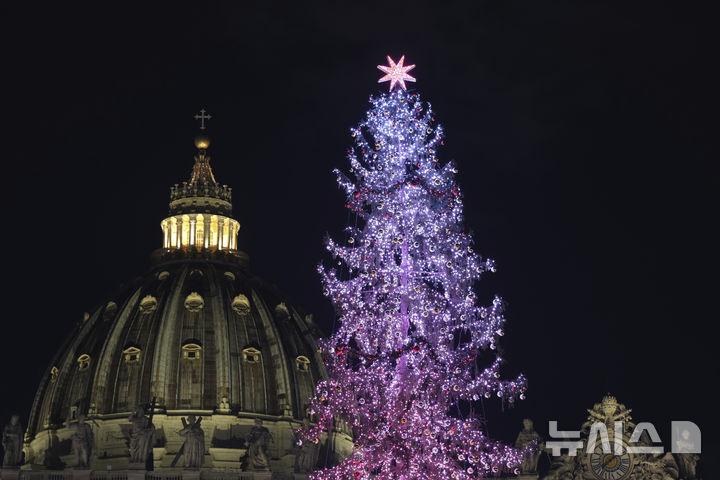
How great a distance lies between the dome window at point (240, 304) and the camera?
362ft

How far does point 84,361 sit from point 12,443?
1223 inches

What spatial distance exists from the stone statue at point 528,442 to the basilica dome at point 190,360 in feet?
97.2

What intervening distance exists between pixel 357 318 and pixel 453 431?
4954 mm

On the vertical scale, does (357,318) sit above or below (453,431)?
above

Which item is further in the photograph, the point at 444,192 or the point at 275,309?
the point at 275,309

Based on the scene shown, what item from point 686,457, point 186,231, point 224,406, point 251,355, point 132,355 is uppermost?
point 186,231

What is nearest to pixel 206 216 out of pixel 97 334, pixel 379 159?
pixel 97 334

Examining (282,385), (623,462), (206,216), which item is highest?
(206,216)

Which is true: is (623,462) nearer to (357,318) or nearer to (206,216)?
(357,318)

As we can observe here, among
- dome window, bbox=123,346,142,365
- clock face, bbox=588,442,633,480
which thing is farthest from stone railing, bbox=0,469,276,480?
dome window, bbox=123,346,142,365

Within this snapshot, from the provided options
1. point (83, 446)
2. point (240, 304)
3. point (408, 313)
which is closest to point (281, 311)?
point (240, 304)

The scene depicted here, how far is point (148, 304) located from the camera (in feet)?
360

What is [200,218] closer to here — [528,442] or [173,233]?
[173,233]

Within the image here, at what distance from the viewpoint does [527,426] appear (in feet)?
230
